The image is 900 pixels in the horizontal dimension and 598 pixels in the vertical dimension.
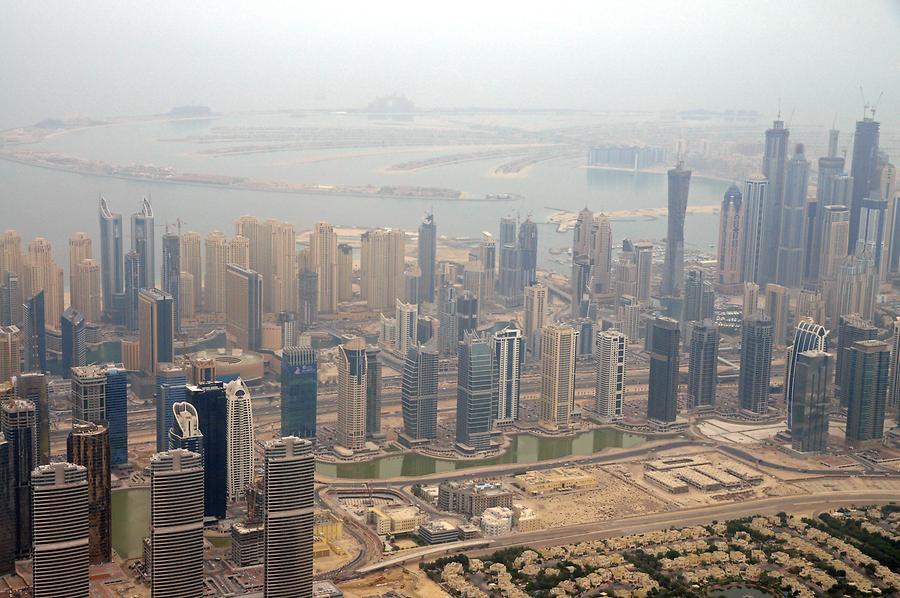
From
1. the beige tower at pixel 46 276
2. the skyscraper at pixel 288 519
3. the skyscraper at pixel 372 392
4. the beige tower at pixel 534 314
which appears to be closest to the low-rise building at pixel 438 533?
the skyscraper at pixel 288 519

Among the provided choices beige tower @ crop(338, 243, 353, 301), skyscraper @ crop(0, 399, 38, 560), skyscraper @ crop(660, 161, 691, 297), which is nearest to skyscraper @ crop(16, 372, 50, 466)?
skyscraper @ crop(0, 399, 38, 560)

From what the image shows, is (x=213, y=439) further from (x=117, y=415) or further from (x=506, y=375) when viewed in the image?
(x=506, y=375)

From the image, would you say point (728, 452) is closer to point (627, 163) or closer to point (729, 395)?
point (729, 395)

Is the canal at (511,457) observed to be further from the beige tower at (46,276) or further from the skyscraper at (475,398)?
the beige tower at (46,276)

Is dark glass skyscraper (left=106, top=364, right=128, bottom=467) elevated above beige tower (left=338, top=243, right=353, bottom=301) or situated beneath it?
situated beneath

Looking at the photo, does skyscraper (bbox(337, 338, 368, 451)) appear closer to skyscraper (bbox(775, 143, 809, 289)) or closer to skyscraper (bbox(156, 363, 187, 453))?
skyscraper (bbox(156, 363, 187, 453))

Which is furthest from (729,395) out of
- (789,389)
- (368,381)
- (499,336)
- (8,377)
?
(8,377)
